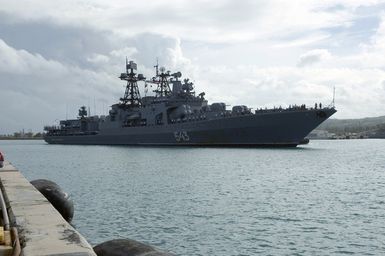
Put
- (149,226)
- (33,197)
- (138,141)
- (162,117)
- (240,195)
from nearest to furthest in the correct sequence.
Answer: (33,197), (149,226), (240,195), (162,117), (138,141)

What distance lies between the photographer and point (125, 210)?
63.8 feet

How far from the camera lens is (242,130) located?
7125 cm

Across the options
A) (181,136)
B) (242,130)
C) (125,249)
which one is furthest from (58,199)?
(181,136)

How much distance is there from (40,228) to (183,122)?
7227 cm

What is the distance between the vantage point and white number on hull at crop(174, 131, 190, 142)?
7947 centimetres

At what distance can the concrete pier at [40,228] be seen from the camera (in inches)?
216

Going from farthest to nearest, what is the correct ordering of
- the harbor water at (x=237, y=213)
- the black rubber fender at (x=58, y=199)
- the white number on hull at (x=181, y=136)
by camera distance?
1. the white number on hull at (x=181, y=136)
2. the black rubber fender at (x=58, y=199)
3. the harbor water at (x=237, y=213)

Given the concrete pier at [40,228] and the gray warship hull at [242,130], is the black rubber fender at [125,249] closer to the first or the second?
the concrete pier at [40,228]

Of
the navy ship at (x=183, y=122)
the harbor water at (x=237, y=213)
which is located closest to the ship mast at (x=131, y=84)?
the navy ship at (x=183, y=122)

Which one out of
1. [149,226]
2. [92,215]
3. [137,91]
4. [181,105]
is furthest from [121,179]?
[137,91]

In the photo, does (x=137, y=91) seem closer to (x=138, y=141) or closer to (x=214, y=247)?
(x=138, y=141)

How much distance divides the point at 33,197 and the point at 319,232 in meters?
9.41

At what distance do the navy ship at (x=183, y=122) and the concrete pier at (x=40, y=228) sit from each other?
58.8 m

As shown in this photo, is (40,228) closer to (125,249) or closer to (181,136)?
(125,249)
